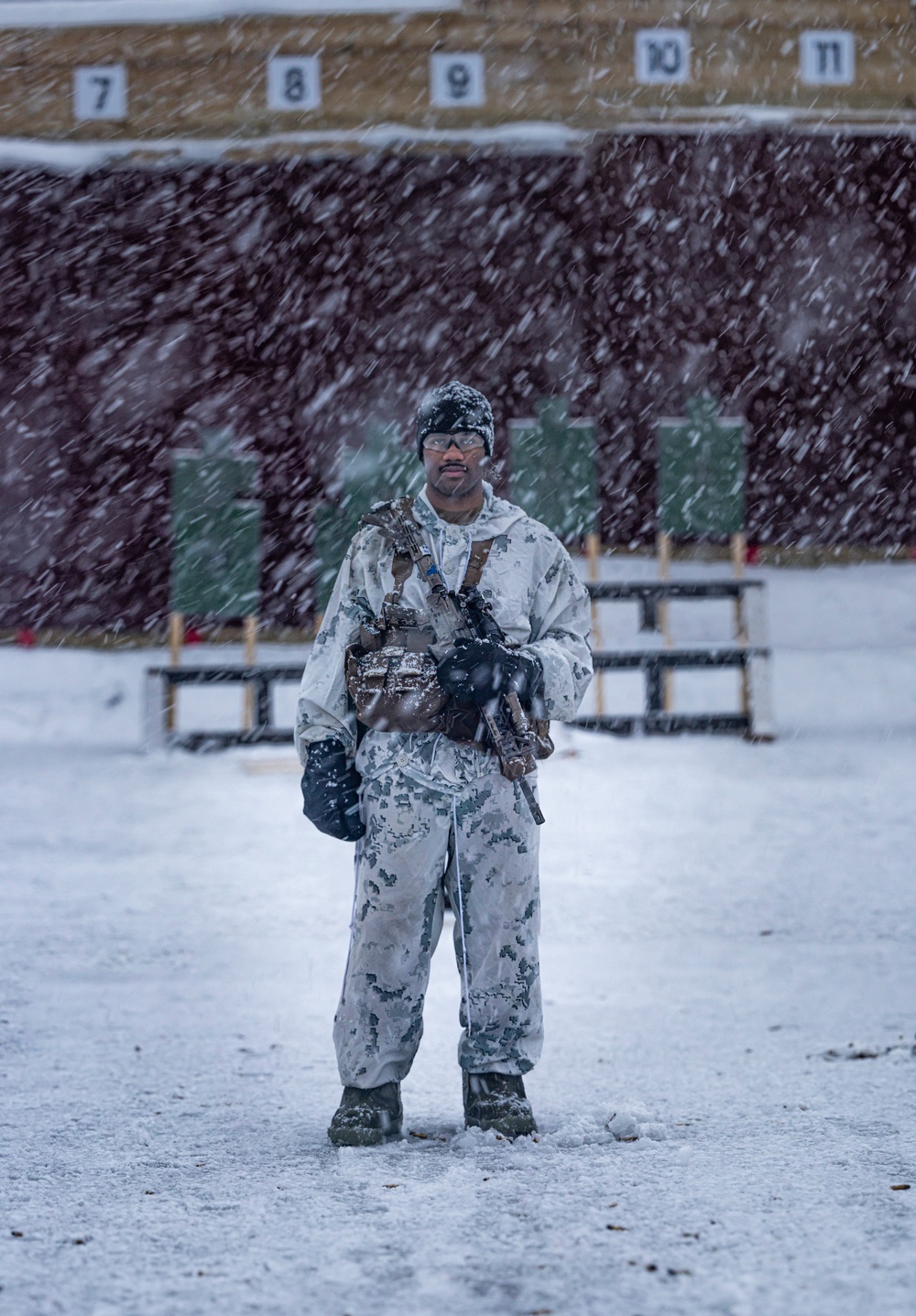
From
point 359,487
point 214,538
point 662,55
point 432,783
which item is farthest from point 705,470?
point 432,783

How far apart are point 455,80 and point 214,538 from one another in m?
4.76

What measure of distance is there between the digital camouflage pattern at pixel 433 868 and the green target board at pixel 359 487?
7.38 m

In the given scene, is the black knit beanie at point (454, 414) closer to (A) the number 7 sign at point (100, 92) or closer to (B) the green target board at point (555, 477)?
(B) the green target board at point (555, 477)

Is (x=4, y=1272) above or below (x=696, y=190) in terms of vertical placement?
below

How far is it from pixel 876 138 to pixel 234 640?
7966mm

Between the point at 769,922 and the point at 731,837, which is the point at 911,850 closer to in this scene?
the point at 731,837

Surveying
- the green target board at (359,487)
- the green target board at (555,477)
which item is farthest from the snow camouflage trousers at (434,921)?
the green target board at (555,477)

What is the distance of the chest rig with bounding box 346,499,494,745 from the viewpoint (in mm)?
2943

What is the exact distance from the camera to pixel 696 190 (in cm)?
1316

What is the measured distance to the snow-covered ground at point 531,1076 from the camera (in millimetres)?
2197

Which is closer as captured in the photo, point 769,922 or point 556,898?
point 769,922

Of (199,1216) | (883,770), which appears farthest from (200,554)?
(199,1216)

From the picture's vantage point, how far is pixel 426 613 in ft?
10.1

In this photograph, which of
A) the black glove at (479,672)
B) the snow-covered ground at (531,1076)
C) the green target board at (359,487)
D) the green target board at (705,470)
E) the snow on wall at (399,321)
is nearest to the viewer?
the snow-covered ground at (531,1076)
